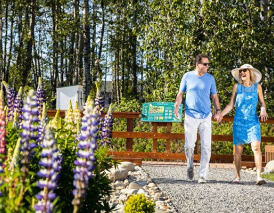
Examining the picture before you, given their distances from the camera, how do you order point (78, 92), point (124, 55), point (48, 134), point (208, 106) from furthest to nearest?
point (124, 55) → point (78, 92) → point (208, 106) → point (48, 134)

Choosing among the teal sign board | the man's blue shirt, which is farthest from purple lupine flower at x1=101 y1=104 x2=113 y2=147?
the teal sign board

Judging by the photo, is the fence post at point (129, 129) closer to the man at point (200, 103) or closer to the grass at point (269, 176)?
the grass at point (269, 176)

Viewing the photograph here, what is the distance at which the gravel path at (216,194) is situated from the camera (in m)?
6.27

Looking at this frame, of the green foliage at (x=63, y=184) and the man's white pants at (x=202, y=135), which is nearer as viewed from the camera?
the green foliage at (x=63, y=184)

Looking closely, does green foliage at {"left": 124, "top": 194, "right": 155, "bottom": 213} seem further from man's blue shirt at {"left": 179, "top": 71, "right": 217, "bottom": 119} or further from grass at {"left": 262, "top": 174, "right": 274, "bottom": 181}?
grass at {"left": 262, "top": 174, "right": 274, "bottom": 181}

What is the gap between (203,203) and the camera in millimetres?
6422

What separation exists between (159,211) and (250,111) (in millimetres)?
2829

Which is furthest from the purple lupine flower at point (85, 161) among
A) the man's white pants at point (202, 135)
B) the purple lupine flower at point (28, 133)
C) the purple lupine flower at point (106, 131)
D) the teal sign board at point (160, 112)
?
the teal sign board at point (160, 112)

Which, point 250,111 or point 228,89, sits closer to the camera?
point 250,111

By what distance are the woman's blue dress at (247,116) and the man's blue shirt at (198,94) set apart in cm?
55

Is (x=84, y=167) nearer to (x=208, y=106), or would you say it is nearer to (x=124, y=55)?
(x=208, y=106)

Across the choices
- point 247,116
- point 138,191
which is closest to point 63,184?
A: point 138,191

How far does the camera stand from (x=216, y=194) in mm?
7020

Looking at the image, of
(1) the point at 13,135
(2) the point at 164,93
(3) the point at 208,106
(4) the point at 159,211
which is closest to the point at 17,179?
(1) the point at 13,135
